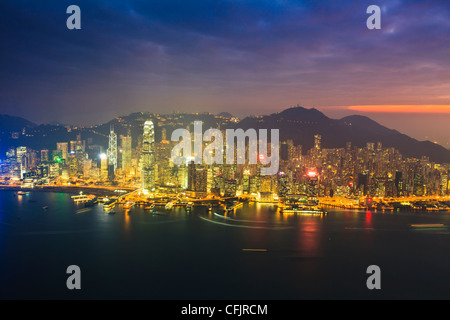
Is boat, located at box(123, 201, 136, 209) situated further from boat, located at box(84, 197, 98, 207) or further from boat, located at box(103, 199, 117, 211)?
boat, located at box(84, 197, 98, 207)

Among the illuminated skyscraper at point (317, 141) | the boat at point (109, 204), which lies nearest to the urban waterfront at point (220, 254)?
the boat at point (109, 204)

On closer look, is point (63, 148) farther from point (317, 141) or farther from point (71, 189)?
point (317, 141)

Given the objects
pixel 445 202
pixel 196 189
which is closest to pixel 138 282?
pixel 196 189

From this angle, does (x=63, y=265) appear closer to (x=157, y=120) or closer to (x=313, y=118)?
(x=157, y=120)

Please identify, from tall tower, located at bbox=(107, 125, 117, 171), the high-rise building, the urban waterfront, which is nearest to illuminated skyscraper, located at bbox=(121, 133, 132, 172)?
tall tower, located at bbox=(107, 125, 117, 171)

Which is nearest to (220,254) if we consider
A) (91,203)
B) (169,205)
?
(169,205)

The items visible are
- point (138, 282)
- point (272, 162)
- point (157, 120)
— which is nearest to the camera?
point (138, 282)
